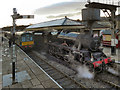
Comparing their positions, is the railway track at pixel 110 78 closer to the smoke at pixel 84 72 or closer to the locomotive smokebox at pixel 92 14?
the smoke at pixel 84 72

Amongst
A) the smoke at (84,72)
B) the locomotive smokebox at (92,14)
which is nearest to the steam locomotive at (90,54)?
the smoke at (84,72)

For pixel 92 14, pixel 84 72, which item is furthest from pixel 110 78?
pixel 92 14

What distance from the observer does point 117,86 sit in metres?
4.96

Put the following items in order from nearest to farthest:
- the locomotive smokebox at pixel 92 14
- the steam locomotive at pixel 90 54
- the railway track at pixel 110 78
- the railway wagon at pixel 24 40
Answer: the railway track at pixel 110 78 < the steam locomotive at pixel 90 54 < the railway wagon at pixel 24 40 < the locomotive smokebox at pixel 92 14

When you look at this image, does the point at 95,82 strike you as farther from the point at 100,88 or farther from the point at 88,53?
the point at 88,53

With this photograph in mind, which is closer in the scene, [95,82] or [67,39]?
[95,82]

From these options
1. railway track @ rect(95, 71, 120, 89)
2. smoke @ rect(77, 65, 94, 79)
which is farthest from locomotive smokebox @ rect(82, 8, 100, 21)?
railway track @ rect(95, 71, 120, 89)

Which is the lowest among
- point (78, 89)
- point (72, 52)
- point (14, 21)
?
point (78, 89)

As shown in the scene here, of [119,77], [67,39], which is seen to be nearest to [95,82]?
[119,77]

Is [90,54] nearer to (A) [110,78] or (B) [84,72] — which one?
(B) [84,72]

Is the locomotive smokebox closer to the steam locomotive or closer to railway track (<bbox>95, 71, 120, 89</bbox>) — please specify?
the steam locomotive

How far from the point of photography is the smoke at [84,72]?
634cm

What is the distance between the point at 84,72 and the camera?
6.86 metres

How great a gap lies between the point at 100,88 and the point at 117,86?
0.83 m
